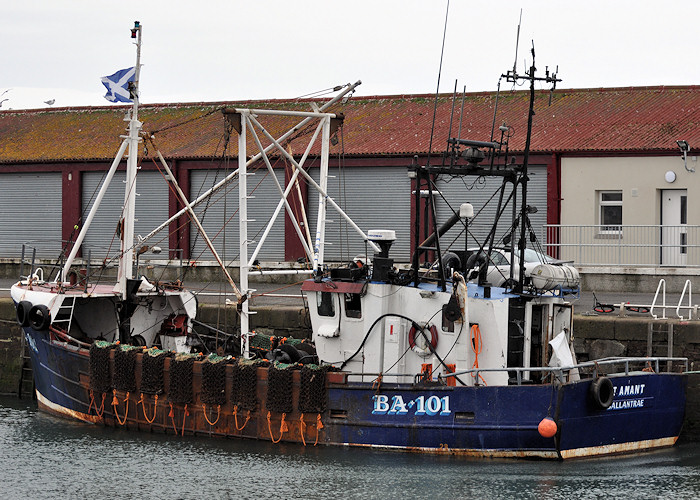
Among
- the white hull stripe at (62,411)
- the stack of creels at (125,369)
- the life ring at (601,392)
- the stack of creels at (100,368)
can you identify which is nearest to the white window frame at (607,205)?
the life ring at (601,392)

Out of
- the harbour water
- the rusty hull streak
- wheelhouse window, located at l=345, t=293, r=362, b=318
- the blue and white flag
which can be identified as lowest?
the harbour water

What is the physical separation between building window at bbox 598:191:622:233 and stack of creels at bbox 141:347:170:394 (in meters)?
14.5

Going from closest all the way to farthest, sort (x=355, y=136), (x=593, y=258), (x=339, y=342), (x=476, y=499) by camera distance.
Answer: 1. (x=476, y=499)
2. (x=339, y=342)
3. (x=593, y=258)
4. (x=355, y=136)

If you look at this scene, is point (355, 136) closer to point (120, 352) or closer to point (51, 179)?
point (51, 179)

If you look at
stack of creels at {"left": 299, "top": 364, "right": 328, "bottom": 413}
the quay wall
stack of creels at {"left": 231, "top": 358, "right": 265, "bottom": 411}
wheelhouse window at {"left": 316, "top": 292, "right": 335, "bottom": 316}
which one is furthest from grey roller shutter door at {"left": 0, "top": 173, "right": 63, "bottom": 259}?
stack of creels at {"left": 299, "top": 364, "right": 328, "bottom": 413}

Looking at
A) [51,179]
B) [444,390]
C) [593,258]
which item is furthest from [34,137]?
[444,390]

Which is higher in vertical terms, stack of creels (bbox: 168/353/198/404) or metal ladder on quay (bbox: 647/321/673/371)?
metal ladder on quay (bbox: 647/321/673/371)

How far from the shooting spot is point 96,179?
3441cm

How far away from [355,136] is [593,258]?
26.7 feet

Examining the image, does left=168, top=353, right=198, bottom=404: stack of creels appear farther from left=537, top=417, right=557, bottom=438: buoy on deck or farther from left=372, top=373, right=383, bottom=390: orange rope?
left=537, top=417, right=557, bottom=438: buoy on deck

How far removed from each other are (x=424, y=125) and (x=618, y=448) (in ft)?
57.8

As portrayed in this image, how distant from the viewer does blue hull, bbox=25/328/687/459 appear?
50.8ft

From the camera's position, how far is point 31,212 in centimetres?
3559

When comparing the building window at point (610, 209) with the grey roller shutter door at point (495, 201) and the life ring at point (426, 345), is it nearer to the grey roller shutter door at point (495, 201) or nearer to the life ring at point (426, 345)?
the grey roller shutter door at point (495, 201)
